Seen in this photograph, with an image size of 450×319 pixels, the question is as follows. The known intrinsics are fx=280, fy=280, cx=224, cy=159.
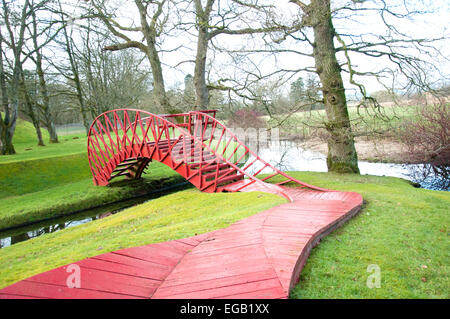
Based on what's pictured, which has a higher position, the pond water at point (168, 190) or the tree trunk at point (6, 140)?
the tree trunk at point (6, 140)

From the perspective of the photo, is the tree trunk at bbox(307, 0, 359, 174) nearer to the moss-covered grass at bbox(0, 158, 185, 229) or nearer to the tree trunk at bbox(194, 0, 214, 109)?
the tree trunk at bbox(194, 0, 214, 109)

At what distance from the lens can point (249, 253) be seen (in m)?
3.11

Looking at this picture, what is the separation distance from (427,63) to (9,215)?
15459 millimetres

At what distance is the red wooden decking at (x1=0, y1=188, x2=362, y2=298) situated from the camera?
2453 mm

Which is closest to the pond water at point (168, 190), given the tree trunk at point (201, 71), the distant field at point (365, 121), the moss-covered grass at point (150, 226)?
the distant field at point (365, 121)

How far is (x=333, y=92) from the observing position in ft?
34.6

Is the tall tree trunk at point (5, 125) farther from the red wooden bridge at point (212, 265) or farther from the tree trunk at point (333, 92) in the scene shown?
the red wooden bridge at point (212, 265)

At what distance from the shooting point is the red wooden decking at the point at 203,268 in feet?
8.05

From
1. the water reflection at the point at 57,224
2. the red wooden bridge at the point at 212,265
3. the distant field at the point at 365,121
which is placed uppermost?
the distant field at the point at 365,121

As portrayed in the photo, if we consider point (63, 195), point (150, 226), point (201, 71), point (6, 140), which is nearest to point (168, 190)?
point (63, 195)

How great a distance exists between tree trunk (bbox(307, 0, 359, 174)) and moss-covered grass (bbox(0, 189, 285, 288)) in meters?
5.03

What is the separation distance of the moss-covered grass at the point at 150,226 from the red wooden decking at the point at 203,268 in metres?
0.84

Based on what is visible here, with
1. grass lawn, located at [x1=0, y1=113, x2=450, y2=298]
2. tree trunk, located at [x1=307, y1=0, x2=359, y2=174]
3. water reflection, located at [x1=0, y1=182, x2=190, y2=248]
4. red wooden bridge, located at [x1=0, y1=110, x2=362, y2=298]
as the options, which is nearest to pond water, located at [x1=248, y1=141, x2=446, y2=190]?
tree trunk, located at [x1=307, y1=0, x2=359, y2=174]
